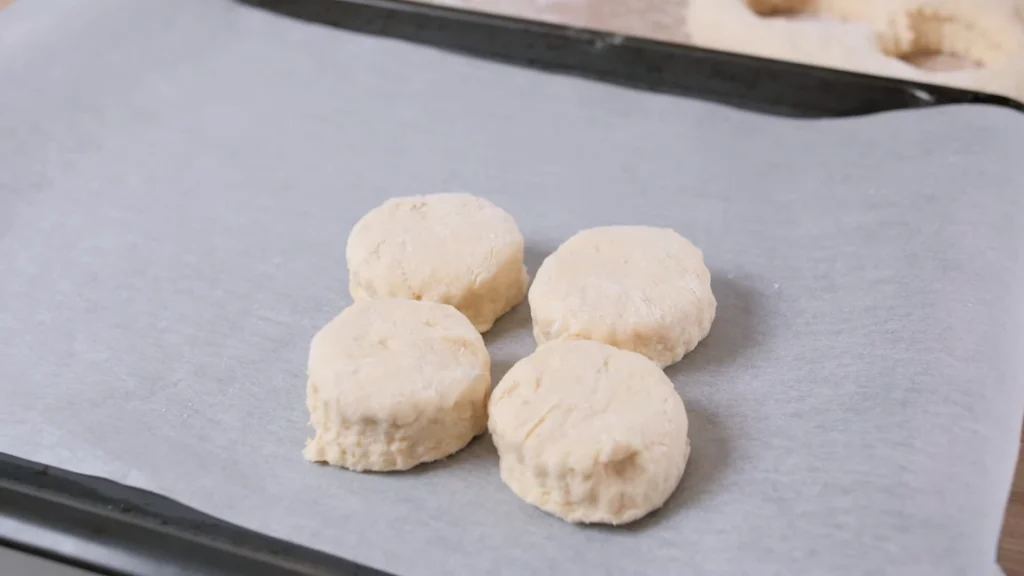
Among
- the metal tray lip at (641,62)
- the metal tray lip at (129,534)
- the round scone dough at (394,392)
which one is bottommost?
the metal tray lip at (129,534)

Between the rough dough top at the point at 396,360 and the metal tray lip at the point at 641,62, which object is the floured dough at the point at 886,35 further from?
the rough dough top at the point at 396,360

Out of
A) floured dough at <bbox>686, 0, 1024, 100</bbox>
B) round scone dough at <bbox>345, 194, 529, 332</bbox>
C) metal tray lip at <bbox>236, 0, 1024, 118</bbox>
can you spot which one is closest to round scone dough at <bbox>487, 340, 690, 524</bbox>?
round scone dough at <bbox>345, 194, 529, 332</bbox>

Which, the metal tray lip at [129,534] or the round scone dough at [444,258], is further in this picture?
the round scone dough at [444,258]

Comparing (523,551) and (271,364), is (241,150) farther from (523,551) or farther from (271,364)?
(523,551)

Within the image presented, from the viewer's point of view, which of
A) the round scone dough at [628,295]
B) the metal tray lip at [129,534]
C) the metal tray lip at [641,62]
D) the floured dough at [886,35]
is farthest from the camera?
the floured dough at [886,35]

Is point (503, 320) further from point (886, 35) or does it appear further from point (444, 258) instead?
point (886, 35)

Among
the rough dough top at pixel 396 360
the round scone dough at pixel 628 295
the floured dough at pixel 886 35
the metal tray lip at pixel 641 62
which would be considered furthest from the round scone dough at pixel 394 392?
the floured dough at pixel 886 35

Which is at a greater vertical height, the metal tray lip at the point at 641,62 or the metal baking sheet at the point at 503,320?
the metal tray lip at the point at 641,62
